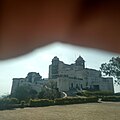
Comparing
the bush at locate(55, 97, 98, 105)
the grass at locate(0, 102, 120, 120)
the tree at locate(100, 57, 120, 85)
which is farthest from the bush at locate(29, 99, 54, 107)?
the tree at locate(100, 57, 120, 85)

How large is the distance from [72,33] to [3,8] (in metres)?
1.13

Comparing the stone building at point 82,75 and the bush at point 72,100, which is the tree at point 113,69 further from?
the bush at point 72,100

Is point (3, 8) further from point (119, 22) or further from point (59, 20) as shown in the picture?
point (119, 22)

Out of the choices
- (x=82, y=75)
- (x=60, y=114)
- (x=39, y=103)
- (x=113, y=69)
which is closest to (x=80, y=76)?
(x=82, y=75)

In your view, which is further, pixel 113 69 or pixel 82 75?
pixel 82 75

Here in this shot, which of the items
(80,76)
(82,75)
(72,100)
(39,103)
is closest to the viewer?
(39,103)

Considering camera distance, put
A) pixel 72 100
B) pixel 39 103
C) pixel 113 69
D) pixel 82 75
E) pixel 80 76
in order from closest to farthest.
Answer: pixel 39 103 → pixel 72 100 → pixel 113 69 → pixel 82 75 → pixel 80 76

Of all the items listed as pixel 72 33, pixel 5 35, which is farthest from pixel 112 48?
pixel 5 35

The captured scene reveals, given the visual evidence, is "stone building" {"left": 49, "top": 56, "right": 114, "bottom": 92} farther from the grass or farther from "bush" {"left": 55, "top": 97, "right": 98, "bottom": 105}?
the grass

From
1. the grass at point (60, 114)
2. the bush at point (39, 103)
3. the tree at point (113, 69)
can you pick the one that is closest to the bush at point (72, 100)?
the bush at point (39, 103)

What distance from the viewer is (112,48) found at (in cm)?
274

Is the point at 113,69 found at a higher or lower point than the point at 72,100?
higher

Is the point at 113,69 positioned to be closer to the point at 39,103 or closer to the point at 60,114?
the point at 39,103

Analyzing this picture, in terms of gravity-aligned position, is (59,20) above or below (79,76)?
below
